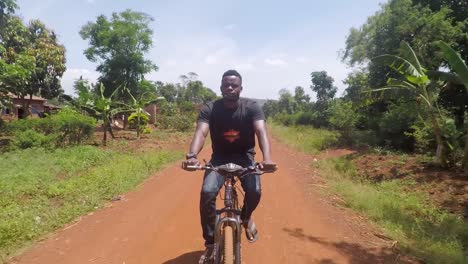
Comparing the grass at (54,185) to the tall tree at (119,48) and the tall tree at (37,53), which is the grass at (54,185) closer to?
the tall tree at (37,53)

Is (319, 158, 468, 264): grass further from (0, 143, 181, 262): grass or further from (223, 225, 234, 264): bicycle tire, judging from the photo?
(0, 143, 181, 262): grass

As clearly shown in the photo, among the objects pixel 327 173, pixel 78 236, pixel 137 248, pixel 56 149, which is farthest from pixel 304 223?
pixel 56 149

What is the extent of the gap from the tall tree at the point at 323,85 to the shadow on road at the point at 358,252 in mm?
37393

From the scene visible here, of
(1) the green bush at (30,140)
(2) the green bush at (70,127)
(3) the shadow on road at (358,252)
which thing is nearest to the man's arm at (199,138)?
(3) the shadow on road at (358,252)

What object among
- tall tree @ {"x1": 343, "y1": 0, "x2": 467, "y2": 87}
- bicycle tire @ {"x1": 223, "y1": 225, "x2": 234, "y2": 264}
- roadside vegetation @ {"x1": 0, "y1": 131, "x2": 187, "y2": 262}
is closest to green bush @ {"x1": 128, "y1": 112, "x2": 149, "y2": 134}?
roadside vegetation @ {"x1": 0, "y1": 131, "x2": 187, "y2": 262}

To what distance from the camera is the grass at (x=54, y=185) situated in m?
5.84

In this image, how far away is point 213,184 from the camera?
369 cm

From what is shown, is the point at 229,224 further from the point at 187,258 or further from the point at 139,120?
the point at 139,120

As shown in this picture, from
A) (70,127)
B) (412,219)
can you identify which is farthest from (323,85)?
(412,219)

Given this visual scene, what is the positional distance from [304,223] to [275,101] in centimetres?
6318

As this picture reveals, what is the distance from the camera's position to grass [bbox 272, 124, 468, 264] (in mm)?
5496

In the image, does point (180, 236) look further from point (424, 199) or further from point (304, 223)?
point (424, 199)

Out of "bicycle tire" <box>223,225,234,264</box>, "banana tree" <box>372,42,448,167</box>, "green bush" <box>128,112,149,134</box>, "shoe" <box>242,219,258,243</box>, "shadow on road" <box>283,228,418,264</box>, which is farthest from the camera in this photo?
"green bush" <box>128,112,149,134</box>

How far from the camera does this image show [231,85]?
391 centimetres
